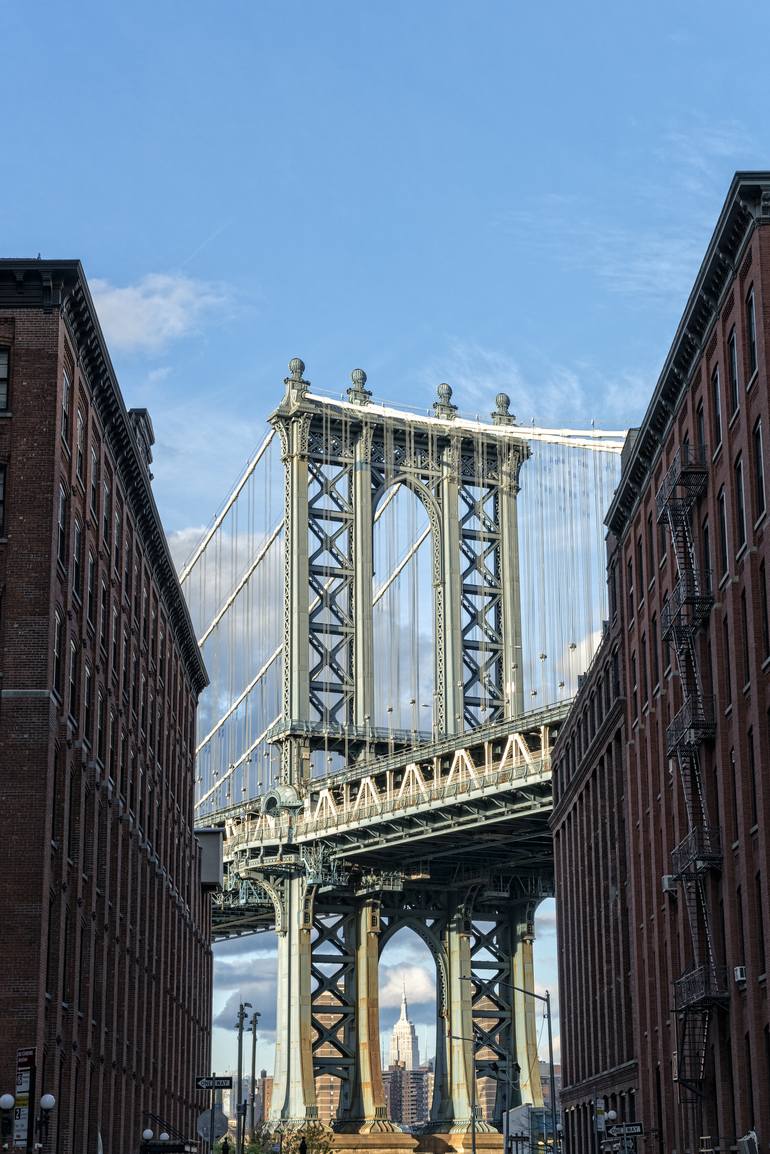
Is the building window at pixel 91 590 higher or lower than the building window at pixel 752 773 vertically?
higher

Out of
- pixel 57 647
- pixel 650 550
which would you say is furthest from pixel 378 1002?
pixel 57 647

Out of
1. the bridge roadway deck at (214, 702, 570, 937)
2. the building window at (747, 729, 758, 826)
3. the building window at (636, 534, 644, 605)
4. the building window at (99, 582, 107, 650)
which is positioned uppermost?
the bridge roadway deck at (214, 702, 570, 937)

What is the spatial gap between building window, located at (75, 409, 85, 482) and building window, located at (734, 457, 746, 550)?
17178 millimetres

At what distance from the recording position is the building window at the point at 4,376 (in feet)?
161

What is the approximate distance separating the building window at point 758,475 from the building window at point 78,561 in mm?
17696

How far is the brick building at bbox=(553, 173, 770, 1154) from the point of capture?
1795 inches

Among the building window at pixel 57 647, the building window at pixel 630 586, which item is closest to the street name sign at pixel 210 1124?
the building window at pixel 57 647

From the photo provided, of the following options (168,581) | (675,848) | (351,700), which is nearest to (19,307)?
(675,848)

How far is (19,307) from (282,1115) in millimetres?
74590

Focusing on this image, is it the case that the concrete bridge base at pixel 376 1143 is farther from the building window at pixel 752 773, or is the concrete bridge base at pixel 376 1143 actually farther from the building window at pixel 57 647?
the building window at pixel 752 773

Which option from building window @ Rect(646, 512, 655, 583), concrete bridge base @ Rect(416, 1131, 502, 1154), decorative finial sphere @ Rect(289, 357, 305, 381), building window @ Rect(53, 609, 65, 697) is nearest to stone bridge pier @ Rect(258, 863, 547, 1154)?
concrete bridge base @ Rect(416, 1131, 502, 1154)

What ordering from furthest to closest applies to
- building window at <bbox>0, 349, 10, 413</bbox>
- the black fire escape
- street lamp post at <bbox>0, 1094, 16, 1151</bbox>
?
the black fire escape → building window at <bbox>0, 349, 10, 413</bbox> → street lamp post at <bbox>0, 1094, 16, 1151</bbox>

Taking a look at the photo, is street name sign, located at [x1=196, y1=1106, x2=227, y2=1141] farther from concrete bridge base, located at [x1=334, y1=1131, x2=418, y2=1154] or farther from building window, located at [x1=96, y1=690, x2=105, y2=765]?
concrete bridge base, located at [x1=334, y1=1131, x2=418, y2=1154]

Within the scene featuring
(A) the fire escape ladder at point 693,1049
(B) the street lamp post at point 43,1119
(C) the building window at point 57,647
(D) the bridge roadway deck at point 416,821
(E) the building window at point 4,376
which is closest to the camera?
(B) the street lamp post at point 43,1119
